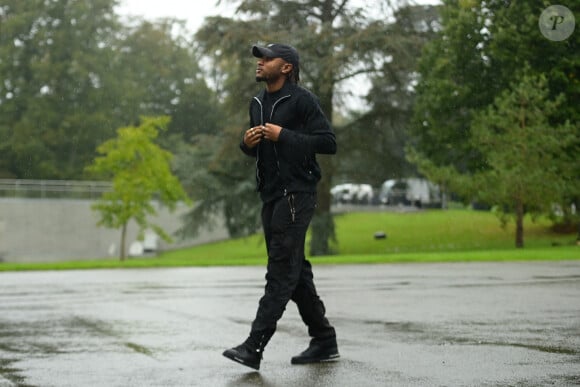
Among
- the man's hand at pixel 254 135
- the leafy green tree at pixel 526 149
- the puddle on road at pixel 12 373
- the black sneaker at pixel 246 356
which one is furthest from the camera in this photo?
the leafy green tree at pixel 526 149

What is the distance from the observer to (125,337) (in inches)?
351

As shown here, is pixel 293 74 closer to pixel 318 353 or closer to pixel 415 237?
pixel 318 353

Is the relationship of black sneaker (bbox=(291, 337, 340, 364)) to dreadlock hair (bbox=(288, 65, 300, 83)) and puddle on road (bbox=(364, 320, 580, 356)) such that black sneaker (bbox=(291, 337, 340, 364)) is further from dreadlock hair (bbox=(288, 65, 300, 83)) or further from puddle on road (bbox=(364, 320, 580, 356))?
dreadlock hair (bbox=(288, 65, 300, 83))

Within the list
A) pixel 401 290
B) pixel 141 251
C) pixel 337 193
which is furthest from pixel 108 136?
pixel 401 290

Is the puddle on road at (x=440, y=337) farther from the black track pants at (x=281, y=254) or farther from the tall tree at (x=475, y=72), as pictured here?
the tall tree at (x=475, y=72)

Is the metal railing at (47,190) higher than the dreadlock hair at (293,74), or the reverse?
the metal railing at (47,190)

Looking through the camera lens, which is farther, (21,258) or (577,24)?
(21,258)

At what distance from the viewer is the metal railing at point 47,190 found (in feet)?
178

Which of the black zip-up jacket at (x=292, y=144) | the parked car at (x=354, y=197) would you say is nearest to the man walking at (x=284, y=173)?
the black zip-up jacket at (x=292, y=144)

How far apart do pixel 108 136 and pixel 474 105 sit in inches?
1563

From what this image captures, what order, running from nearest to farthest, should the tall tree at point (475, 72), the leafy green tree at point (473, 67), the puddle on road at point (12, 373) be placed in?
1. the puddle on road at point (12, 373)
2. the tall tree at point (475, 72)
3. the leafy green tree at point (473, 67)

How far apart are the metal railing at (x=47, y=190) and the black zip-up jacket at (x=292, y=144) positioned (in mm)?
48786

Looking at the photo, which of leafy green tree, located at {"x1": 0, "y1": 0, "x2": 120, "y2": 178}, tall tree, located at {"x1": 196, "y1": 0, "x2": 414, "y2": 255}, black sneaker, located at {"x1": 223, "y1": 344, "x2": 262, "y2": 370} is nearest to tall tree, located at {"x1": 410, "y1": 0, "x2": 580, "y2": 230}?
tall tree, located at {"x1": 196, "y1": 0, "x2": 414, "y2": 255}

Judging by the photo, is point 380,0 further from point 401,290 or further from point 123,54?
point 123,54
